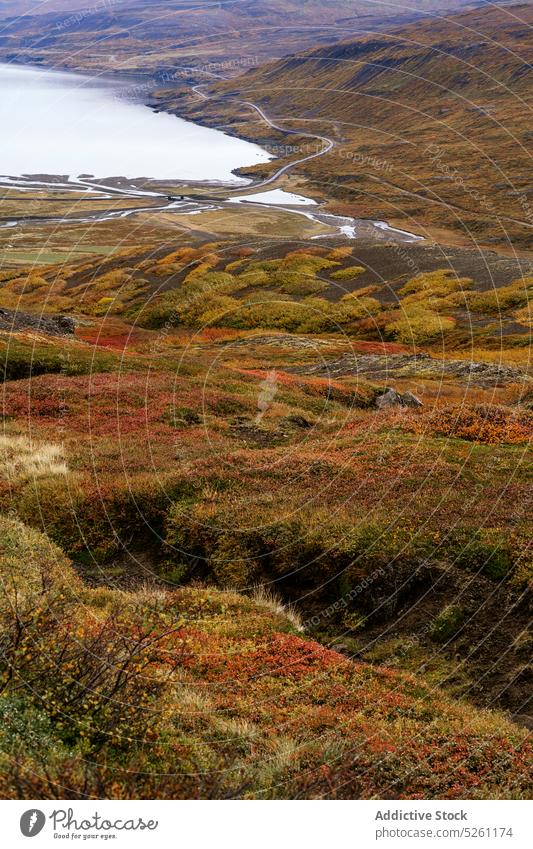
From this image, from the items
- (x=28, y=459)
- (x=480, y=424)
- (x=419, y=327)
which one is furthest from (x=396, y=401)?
(x=419, y=327)

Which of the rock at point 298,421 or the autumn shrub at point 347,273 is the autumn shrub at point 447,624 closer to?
the rock at point 298,421

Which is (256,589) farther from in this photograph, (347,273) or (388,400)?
(347,273)

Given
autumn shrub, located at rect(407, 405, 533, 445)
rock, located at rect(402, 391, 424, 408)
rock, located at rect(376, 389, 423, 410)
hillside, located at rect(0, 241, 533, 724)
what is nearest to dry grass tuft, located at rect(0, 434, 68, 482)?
hillside, located at rect(0, 241, 533, 724)

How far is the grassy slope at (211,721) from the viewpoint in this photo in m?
9.29

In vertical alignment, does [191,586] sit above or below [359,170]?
below

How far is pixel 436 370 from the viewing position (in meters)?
53.1

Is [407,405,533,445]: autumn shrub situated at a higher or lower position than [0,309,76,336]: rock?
lower

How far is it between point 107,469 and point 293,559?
8652mm

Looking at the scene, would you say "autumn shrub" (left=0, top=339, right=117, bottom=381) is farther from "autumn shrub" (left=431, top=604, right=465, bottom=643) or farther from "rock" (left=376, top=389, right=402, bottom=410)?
"autumn shrub" (left=431, top=604, right=465, bottom=643)

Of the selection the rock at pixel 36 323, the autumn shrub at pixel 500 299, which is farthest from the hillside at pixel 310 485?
the autumn shrub at pixel 500 299

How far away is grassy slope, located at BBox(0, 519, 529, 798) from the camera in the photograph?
929cm

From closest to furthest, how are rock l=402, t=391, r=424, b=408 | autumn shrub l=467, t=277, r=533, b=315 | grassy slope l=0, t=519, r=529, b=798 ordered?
grassy slope l=0, t=519, r=529, b=798 → rock l=402, t=391, r=424, b=408 → autumn shrub l=467, t=277, r=533, b=315
